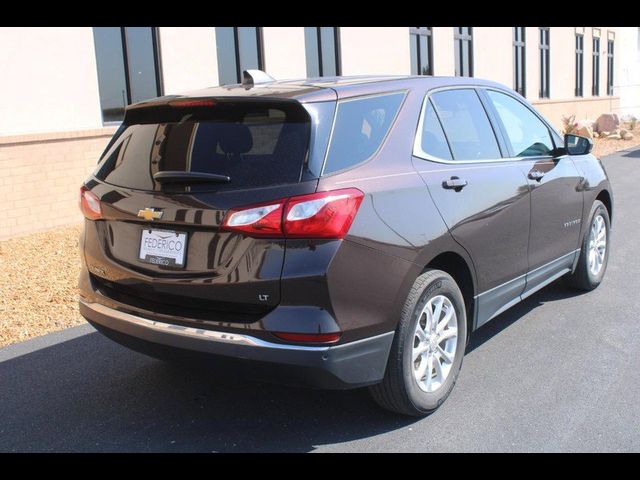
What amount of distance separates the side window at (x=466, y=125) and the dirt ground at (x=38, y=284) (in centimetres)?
336

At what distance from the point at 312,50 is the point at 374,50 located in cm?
214

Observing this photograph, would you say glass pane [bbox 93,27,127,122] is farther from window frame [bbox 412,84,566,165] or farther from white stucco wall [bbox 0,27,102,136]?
window frame [bbox 412,84,566,165]

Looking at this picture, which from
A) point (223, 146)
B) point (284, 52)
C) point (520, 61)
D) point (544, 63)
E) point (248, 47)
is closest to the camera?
point (223, 146)

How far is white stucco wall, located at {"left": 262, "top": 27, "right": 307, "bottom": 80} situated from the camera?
12.6 m

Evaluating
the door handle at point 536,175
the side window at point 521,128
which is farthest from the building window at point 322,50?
the door handle at point 536,175

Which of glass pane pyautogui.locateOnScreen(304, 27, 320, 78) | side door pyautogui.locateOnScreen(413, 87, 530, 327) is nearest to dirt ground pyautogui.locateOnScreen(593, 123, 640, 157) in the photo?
glass pane pyautogui.locateOnScreen(304, 27, 320, 78)

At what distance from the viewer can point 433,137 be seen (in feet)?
12.7

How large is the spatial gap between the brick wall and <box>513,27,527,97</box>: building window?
651 inches

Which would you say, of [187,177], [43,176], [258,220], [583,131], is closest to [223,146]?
[187,177]

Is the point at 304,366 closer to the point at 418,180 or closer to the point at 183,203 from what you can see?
the point at 183,203

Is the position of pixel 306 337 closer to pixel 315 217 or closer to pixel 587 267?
pixel 315 217

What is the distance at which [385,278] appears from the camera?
10.7 ft

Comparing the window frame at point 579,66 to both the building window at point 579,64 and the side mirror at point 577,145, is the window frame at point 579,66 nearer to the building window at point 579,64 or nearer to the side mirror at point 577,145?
the building window at point 579,64

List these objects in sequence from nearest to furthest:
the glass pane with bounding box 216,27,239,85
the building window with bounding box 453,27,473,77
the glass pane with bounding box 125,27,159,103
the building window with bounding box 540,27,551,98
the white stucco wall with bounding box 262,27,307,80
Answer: the glass pane with bounding box 125,27,159,103
the glass pane with bounding box 216,27,239,85
the white stucco wall with bounding box 262,27,307,80
the building window with bounding box 453,27,473,77
the building window with bounding box 540,27,551,98
